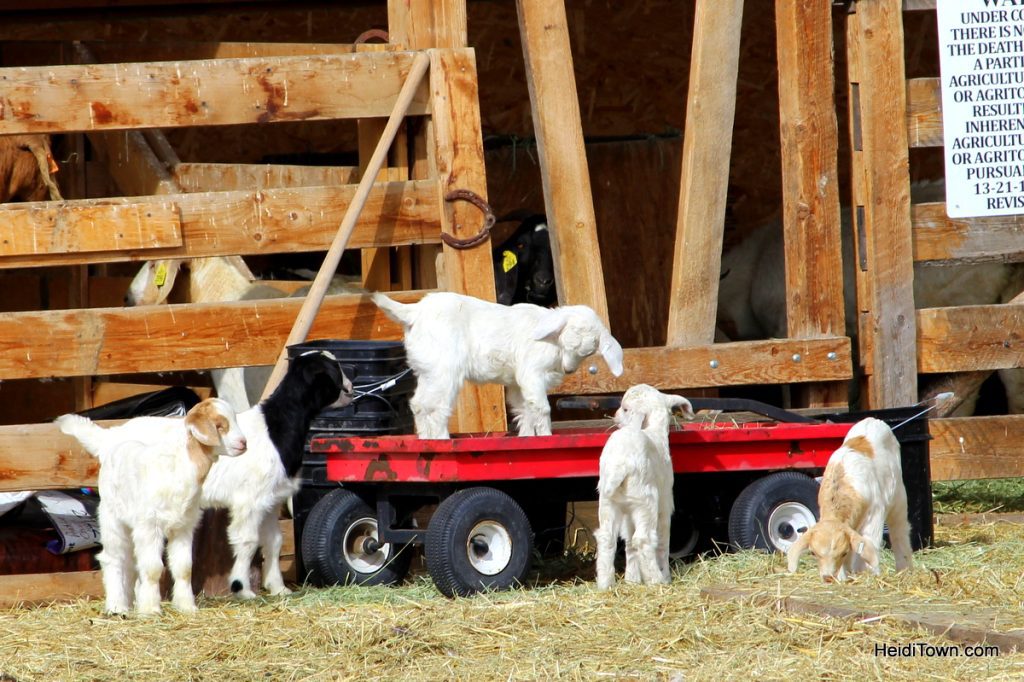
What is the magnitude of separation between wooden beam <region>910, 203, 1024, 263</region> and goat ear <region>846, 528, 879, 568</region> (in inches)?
107

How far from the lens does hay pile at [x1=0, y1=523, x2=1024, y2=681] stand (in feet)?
16.0

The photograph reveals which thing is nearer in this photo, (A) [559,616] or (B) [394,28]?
(A) [559,616]

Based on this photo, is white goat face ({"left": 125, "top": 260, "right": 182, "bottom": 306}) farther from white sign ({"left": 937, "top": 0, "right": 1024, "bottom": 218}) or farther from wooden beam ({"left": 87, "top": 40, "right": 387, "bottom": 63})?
white sign ({"left": 937, "top": 0, "right": 1024, "bottom": 218})

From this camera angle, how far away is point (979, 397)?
10562mm

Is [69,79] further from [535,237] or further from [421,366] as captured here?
[535,237]

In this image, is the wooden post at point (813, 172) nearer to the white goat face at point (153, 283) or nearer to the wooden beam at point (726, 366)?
the wooden beam at point (726, 366)

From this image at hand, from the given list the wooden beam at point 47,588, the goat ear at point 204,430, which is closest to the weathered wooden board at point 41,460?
the wooden beam at point 47,588

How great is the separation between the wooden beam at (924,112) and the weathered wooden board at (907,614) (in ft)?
11.9

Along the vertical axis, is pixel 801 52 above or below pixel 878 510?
above

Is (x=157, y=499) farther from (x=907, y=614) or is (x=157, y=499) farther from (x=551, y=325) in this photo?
(x=907, y=614)

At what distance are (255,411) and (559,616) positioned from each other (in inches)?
73.3

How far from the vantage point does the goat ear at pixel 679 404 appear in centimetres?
656

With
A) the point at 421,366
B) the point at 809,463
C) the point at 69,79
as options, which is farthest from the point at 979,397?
the point at 69,79

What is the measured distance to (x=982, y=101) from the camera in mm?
8117
